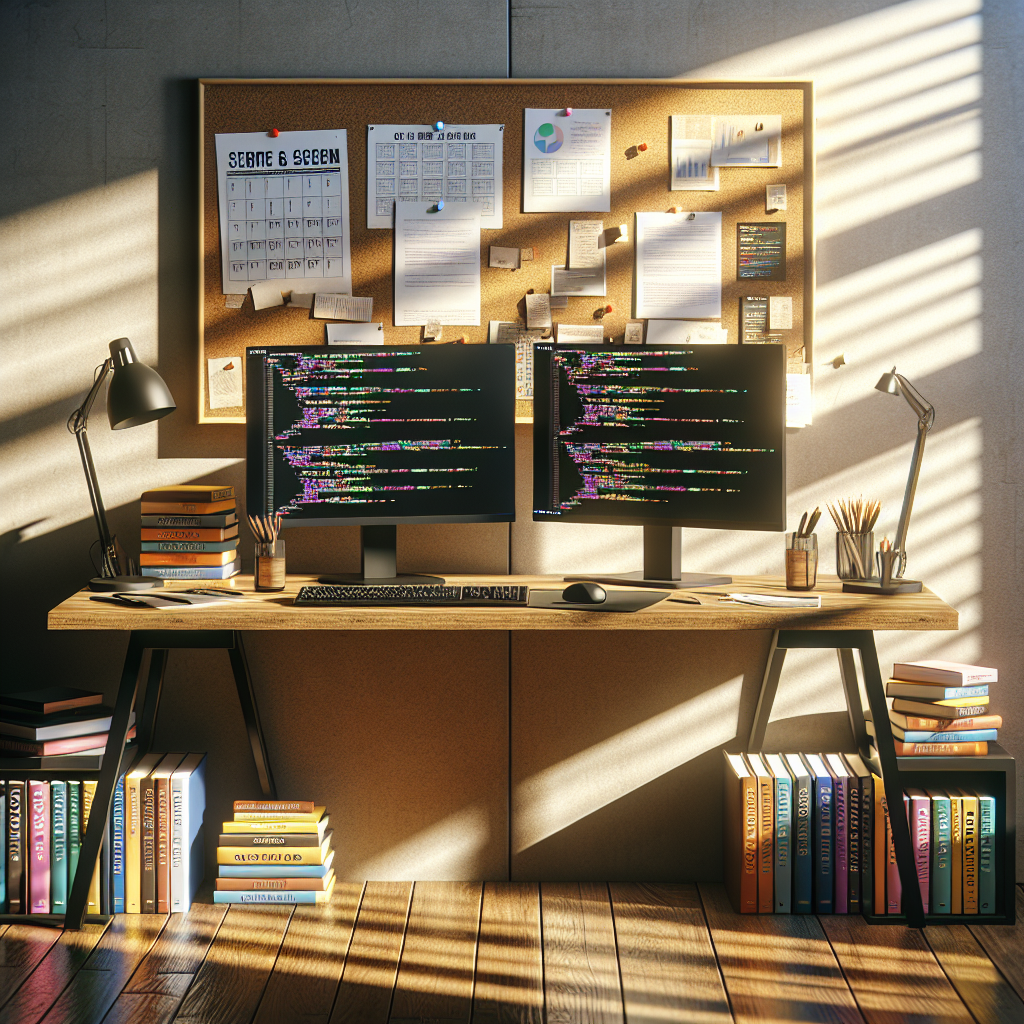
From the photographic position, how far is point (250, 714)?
2.40m

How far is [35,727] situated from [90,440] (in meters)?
0.74

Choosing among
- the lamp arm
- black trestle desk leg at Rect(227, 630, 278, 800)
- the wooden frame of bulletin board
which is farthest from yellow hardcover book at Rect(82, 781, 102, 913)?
the wooden frame of bulletin board

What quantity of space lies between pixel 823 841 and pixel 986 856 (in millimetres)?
370

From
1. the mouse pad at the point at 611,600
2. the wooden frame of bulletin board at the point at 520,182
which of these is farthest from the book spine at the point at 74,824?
the mouse pad at the point at 611,600

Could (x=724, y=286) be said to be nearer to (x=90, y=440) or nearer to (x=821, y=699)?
(x=821, y=699)

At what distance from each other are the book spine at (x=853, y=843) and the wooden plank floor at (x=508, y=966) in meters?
0.06

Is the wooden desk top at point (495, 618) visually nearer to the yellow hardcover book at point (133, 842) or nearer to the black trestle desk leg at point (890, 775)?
the black trestle desk leg at point (890, 775)

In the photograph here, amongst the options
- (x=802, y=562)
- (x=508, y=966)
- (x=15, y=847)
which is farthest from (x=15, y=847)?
(x=802, y=562)

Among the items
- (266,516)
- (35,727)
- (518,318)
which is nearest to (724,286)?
(518,318)

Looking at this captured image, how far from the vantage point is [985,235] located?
2.48m

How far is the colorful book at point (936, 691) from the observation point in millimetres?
2283

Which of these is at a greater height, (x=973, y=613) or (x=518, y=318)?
(x=518, y=318)

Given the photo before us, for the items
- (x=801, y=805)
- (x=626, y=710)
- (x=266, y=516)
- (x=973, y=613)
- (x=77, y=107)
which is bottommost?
(x=801, y=805)

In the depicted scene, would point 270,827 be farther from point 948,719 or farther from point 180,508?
point 948,719
